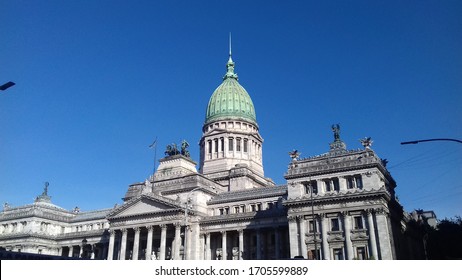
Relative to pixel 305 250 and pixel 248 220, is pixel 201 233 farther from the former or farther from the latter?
pixel 305 250

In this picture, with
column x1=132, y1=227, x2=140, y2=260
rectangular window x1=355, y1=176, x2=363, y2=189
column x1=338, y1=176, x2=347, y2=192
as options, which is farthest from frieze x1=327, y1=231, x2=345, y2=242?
column x1=132, y1=227, x2=140, y2=260

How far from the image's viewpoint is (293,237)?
60.1m

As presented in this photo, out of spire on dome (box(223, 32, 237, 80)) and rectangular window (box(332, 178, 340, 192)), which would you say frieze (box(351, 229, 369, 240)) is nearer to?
rectangular window (box(332, 178, 340, 192))

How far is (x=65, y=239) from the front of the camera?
93.6 m

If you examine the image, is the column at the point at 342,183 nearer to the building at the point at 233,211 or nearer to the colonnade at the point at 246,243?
the building at the point at 233,211

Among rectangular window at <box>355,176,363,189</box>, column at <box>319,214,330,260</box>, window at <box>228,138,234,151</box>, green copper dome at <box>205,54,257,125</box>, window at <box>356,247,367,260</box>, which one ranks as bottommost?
window at <box>356,247,367,260</box>

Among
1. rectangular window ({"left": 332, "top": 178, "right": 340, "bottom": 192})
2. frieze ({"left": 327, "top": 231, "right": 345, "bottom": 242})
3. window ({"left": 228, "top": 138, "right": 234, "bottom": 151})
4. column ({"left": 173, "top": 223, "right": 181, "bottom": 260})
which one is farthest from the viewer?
window ({"left": 228, "top": 138, "right": 234, "bottom": 151})

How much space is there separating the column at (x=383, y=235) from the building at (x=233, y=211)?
0.13 m

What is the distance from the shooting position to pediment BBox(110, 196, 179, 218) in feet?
237

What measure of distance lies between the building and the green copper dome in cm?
28

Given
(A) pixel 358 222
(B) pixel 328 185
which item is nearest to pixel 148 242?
(B) pixel 328 185

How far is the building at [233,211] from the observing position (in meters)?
57.4

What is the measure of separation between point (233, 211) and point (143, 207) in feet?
54.3
